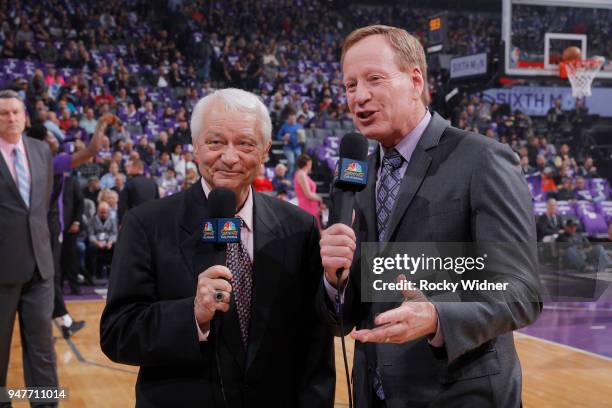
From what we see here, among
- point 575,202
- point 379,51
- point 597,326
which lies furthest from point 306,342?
point 575,202

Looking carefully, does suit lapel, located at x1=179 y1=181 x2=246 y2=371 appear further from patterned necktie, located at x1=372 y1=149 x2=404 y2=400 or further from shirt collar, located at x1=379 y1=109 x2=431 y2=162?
shirt collar, located at x1=379 y1=109 x2=431 y2=162

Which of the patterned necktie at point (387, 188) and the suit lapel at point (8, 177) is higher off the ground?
the patterned necktie at point (387, 188)

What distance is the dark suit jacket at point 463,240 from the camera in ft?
4.94

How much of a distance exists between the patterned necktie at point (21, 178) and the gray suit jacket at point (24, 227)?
0.08 feet

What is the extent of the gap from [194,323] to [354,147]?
1.87 ft

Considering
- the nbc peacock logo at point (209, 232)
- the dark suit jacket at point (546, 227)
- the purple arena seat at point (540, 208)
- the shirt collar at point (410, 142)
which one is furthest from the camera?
the purple arena seat at point (540, 208)

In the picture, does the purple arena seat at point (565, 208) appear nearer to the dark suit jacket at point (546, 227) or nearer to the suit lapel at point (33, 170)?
the dark suit jacket at point (546, 227)

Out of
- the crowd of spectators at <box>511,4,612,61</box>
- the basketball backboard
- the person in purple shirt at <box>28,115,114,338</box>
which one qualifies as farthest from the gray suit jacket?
the crowd of spectators at <box>511,4,612,61</box>

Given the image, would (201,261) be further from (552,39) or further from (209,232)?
(552,39)


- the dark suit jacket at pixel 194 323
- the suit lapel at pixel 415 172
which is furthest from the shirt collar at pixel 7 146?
the suit lapel at pixel 415 172

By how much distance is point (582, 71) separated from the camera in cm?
1056

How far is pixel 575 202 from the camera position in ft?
42.5

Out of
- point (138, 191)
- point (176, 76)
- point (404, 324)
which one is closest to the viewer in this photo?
point (404, 324)

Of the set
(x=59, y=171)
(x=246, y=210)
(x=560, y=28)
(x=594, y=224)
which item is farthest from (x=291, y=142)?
(x=246, y=210)
